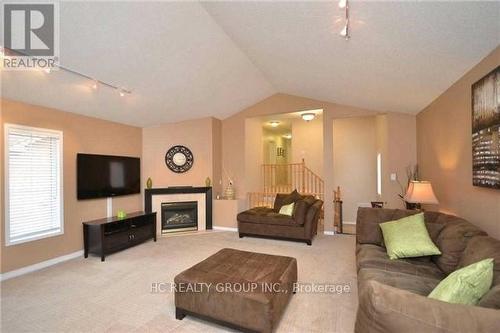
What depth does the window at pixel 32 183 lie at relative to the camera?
3.23 meters

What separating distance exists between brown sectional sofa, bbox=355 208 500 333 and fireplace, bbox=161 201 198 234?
3.86 metres

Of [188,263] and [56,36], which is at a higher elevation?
[56,36]

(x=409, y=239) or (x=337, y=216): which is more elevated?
(x=409, y=239)

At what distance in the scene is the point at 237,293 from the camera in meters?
1.97

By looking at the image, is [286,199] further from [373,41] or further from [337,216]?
[373,41]

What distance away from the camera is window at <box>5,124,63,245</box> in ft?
10.6

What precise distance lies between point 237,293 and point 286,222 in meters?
2.77

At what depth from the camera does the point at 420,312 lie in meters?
1.07

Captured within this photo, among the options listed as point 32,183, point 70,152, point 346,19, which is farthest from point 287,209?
point 32,183

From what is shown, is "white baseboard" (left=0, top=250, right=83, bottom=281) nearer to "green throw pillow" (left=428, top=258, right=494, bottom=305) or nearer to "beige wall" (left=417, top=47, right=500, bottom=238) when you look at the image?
"green throw pillow" (left=428, top=258, right=494, bottom=305)

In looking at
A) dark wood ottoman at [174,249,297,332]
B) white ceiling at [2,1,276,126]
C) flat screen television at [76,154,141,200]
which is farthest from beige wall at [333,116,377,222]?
flat screen television at [76,154,141,200]

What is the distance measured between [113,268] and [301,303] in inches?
Answer: 106

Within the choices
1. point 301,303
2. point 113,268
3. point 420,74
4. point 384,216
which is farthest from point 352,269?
point 113,268

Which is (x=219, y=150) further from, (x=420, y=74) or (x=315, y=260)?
(x=420, y=74)
